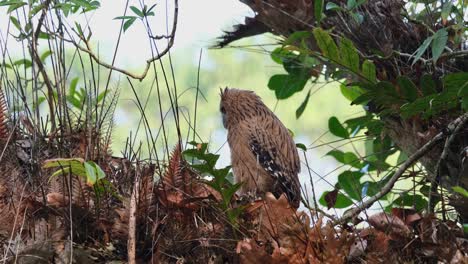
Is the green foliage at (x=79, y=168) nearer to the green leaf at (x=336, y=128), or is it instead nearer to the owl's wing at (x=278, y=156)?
the green leaf at (x=336, y=128)

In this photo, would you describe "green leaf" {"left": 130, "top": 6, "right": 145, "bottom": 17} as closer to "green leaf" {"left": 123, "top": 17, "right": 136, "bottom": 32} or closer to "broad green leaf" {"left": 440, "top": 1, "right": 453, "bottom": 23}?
"green leaf" {"left": 123, "top": 17, "right": 136, "bottom": 32}

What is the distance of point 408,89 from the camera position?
3385mm

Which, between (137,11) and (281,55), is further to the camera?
(281,55)

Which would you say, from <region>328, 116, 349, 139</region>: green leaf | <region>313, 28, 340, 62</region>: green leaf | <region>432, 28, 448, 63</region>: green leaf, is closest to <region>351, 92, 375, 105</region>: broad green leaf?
<region>313, 28, 340, 62</region>: green leaf

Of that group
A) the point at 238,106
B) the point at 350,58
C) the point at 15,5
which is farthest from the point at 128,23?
the point at 238,106

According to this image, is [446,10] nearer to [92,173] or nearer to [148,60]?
[148,60]

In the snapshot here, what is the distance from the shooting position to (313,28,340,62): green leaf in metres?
3.37

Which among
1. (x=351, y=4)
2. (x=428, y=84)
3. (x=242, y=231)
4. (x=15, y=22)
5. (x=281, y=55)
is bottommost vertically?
(x=242, y=231)

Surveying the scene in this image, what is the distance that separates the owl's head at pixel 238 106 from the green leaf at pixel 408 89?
1.79 metres

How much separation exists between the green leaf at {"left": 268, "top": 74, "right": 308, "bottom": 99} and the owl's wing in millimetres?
304

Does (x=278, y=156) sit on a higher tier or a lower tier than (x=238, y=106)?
lower

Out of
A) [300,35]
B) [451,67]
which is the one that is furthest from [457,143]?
[300,35]

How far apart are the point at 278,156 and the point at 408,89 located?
4.61ft

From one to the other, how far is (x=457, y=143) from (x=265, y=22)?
3.80ft
